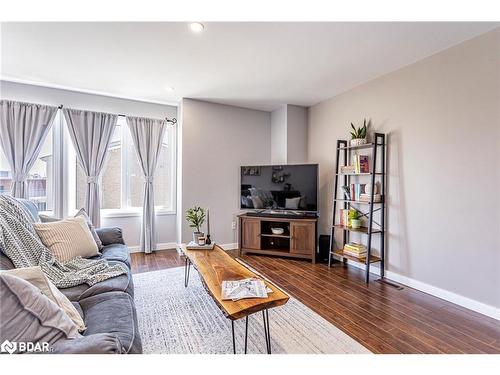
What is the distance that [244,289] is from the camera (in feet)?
5.32

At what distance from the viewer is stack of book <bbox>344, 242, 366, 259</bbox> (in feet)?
10.3

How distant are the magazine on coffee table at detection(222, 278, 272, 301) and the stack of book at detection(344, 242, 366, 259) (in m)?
1.89

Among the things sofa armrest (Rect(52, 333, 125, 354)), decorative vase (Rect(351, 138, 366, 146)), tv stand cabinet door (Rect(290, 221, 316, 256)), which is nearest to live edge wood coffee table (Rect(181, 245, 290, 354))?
sofa armrest (Rect(52, 333, 125, 354))

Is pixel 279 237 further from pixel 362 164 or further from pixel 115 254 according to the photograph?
pixel 115 254

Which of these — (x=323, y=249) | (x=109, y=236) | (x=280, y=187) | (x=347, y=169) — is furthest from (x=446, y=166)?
(x=109, y=236)

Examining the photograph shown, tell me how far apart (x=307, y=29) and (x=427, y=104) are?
1.51 metres

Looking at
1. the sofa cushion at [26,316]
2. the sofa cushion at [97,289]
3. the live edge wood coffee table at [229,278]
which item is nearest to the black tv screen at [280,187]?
the live edge wood coffee table at [229,278]

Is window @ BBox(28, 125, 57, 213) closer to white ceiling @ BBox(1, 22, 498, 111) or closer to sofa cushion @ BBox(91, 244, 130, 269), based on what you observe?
white ceiling @ BBox(1, 22, 498, 111)

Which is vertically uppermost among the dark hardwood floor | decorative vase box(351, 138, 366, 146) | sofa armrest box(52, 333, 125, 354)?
decorative vase box(351, 138, 366, 146)

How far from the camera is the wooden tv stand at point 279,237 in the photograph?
12.0 ft

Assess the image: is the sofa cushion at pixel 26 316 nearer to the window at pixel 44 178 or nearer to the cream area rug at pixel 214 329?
the cream area rug at pixel 214 329

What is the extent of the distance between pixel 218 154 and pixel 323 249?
2.22m
